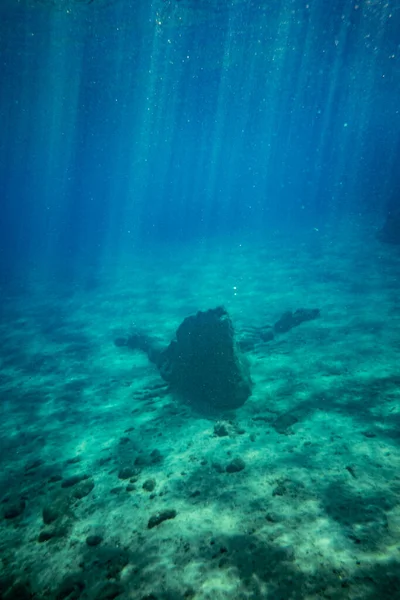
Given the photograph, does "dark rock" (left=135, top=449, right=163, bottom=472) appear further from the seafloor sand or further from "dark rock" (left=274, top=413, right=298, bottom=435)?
"dark rock" (left=274, top=413, right=298, bottom=435)

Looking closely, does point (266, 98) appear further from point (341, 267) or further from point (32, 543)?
point (32, 543)

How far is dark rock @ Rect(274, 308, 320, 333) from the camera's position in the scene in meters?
12.4

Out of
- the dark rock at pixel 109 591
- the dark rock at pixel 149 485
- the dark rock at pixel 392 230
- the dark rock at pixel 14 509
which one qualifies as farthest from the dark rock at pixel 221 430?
the dark rock at pixel 392 230

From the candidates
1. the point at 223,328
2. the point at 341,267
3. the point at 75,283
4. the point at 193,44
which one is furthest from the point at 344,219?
the point at 223,328

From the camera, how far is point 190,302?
17500 millimetres

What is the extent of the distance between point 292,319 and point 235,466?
7996 mm

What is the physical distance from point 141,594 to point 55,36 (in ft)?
88.1

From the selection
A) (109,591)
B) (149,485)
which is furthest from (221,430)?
(109,591)

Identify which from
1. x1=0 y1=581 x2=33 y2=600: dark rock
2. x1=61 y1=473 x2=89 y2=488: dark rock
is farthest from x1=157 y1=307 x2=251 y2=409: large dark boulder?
x1=0 y1=581 x2=33 y2=600: dark rock

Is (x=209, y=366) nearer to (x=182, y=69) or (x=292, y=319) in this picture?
(x=292, y=319)

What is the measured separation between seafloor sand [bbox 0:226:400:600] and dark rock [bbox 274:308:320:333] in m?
0.54

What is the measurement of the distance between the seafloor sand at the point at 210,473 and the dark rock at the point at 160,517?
9cm

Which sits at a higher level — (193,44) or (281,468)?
(193,44)

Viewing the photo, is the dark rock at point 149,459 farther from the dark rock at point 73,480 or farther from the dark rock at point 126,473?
the dark rock at point 73,480
